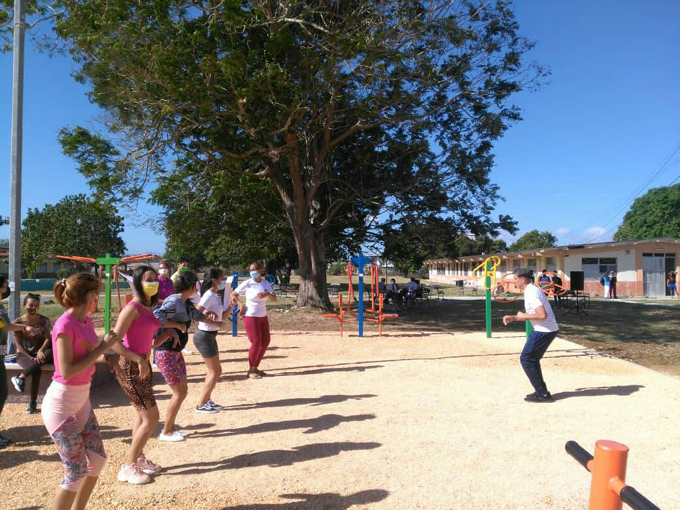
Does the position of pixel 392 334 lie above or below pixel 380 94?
below

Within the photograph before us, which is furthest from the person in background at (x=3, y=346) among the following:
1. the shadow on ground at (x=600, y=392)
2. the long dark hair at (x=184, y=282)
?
the shadow on ground at (x=600, y=392)

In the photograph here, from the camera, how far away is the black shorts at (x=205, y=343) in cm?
533

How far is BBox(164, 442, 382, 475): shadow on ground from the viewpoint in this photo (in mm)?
4008

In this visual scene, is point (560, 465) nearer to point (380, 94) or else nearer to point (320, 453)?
point (320, 453)

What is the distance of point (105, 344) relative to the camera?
2938mm

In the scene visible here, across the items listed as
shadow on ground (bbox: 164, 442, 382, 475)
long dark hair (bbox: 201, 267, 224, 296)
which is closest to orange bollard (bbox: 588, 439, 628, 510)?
shadow on ground (bbox: 164, 442, 382, 475)

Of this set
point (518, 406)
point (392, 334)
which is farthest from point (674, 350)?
point (518, 406)

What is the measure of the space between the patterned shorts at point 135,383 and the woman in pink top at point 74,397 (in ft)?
2.36

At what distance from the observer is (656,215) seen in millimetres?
64812

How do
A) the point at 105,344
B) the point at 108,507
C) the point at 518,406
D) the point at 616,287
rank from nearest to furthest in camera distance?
the point at 105,344, the point at 108,507, the point at 518,406, the point at 616,287

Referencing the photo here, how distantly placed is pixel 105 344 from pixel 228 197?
16.0m

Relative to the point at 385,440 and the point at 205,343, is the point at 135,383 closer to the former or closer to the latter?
the point at 205,343

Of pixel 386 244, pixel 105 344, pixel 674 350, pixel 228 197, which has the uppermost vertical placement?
pixel 228 197

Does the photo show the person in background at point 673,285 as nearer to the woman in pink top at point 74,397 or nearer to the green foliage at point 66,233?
the woman in pink top at point 74,397
